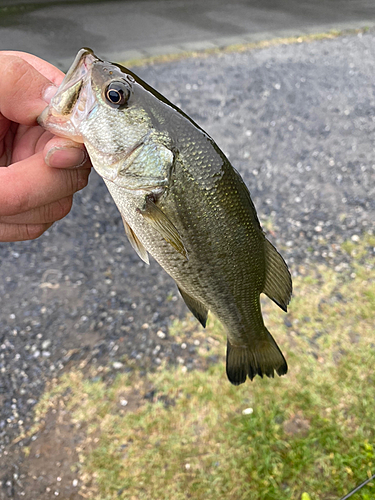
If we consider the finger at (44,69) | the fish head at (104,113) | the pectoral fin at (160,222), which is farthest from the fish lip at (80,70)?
the pectoral fin at (160,222)

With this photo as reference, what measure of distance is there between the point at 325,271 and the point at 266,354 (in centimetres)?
234

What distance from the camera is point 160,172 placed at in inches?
53.1

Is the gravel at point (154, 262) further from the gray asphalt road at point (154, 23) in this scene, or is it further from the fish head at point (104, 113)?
the fish head at point (104, 113)

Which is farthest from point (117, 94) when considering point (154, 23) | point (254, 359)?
point (154, 23)

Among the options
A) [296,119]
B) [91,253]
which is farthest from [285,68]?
[91,253]

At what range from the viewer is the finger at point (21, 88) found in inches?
55.1

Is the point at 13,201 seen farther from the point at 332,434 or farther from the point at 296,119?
the point at 296,119

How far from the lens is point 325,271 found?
153 inches

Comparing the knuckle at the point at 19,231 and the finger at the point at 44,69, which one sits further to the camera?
the knuckle at the point at 19,231

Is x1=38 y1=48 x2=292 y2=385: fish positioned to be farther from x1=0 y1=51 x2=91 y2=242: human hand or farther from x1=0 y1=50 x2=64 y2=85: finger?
x1=0 y1=50 x2=64 y2=85: finger

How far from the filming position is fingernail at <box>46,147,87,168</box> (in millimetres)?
1415

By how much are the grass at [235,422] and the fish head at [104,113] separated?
209 cm

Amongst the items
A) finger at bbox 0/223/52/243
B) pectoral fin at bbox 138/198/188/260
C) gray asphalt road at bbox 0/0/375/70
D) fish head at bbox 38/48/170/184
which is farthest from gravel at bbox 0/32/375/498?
fish head at bbox 38/48/170/184

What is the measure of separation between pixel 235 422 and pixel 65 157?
87.5 inches
